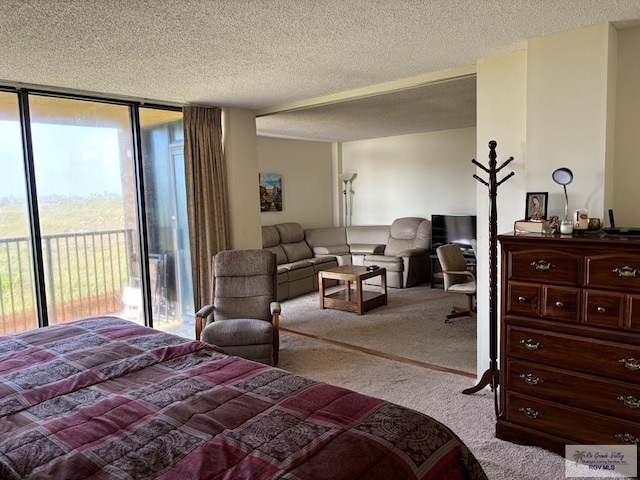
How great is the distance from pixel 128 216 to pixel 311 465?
3632 millimetres

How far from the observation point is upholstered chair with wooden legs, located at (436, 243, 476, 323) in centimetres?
506

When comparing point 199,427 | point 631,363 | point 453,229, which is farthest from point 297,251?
point 199,427

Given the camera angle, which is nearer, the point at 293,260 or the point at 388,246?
the point at 293,260

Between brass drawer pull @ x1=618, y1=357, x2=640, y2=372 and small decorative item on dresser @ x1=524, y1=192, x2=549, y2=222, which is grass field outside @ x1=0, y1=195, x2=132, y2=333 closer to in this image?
small decorative item on dresser @ x1=524, y1=192, x2=549, y2=222

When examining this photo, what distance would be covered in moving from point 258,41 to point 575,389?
2653 millimetres

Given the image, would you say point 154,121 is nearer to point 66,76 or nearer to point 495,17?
point 66,76

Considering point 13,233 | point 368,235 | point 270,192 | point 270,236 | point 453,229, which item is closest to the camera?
point 13,233

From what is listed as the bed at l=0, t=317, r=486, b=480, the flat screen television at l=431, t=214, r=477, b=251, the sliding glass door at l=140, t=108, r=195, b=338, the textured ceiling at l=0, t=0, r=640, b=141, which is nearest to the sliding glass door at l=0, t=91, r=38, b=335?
the textured ceiling at l=0, t=0, r=640, b=141

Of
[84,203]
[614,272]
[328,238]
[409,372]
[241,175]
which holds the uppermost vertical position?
[241,175]

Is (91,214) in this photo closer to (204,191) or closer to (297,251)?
(204,191)

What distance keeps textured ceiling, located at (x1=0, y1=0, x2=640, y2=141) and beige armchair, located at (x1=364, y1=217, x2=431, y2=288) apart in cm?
334

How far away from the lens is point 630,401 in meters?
Answer: 2.28

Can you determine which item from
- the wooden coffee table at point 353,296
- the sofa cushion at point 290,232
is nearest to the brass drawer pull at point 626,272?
the wooden coffee table at point 353,296

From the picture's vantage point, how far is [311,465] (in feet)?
4.47
